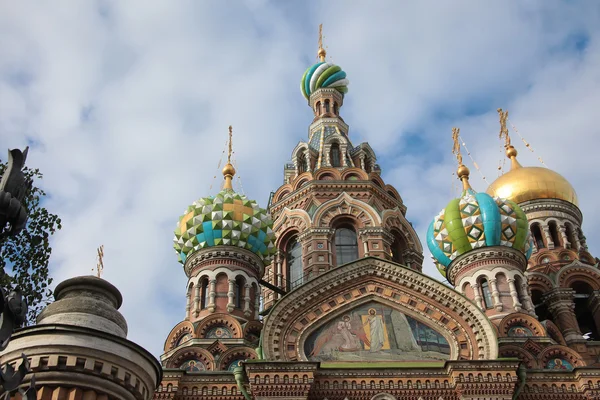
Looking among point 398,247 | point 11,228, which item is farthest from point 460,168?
point 11,228

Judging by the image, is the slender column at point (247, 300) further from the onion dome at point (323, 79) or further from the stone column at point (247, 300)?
the onion dome at point (323, 79)

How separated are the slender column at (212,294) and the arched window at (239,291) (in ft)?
1.41

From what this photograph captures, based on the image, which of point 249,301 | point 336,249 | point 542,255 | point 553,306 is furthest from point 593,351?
point 249,301

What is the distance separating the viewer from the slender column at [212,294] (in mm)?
15086

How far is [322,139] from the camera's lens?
20.9 meters

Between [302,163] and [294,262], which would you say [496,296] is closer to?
[294,262]

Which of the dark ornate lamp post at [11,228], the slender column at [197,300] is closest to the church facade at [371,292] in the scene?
the slender column at [197,300]

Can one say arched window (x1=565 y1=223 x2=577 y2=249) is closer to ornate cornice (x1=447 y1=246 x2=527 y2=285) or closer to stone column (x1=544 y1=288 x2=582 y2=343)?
stone column (x1=544 y1=288 x2=582 y2=343)

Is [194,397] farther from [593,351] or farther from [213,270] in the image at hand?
[593,351]

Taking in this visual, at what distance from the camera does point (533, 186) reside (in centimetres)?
2178

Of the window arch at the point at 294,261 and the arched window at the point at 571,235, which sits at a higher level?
the arched window at the point at 571,235

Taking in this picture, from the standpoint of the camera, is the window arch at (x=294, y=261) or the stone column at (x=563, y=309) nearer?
the stone column at (x=563, y=309)

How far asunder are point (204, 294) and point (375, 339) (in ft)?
14.5

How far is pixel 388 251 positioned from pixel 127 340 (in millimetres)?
10696
